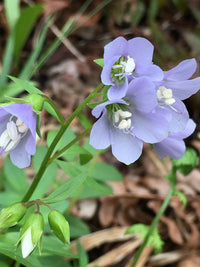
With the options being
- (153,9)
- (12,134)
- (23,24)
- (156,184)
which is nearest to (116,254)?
(156,184)

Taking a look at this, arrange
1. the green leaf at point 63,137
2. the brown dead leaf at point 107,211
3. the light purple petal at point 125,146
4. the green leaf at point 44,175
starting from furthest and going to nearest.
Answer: the brown dead leaf at point 107,211 < the green leaf at point 44,175 < the green leaf at point 63,137 < the light purple petal at point 125,146

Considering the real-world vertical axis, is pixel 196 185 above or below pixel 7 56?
below

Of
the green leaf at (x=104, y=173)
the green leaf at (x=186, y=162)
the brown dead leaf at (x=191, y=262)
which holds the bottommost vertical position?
the brown dead leaf at (x=191, y=262)

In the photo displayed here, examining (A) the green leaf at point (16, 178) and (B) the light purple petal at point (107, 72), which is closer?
(B) the light purple petal at point (107, 72)

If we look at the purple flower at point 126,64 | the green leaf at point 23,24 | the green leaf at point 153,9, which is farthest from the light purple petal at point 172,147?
the green leaf at point 153,9

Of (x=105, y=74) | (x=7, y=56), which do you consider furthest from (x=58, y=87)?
(x=105, y=74)

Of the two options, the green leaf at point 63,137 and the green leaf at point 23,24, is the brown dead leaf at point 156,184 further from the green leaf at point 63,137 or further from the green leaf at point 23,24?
the green leaf at point 23,24

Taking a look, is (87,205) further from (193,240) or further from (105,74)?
(105,74)
